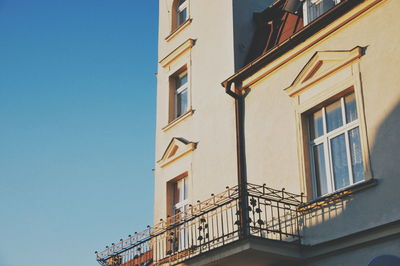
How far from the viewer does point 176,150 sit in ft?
55.2

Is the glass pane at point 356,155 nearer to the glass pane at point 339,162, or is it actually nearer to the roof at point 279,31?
the glass pane at point 339,162

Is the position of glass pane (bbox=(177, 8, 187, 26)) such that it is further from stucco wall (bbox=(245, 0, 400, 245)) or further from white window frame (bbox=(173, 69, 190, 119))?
stucco wall (bbox=(245, 0, 400, 245))

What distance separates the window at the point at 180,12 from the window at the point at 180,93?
1.68 meters

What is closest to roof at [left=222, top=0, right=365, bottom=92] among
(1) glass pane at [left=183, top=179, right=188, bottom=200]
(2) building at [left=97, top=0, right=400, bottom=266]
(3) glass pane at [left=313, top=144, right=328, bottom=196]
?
(2) building at [left=97, top=0, right=400, bottom=266]

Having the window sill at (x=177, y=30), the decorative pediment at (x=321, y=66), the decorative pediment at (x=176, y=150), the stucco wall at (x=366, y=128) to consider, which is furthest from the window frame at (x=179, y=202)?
the window sill at (x=177, y=30)

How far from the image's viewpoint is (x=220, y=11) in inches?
661

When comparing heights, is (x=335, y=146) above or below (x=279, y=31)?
below

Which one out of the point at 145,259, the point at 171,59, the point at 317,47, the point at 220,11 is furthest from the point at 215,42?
the point at 145,259

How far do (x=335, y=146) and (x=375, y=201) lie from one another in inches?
70.2

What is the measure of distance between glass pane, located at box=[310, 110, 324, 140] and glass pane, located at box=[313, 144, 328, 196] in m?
0.26

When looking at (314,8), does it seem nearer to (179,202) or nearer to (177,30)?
(177,30)

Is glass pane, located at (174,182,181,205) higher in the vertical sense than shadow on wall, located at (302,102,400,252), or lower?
higher

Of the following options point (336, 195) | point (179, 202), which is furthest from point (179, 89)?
point (336, 195)

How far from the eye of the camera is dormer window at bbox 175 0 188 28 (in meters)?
19.1
